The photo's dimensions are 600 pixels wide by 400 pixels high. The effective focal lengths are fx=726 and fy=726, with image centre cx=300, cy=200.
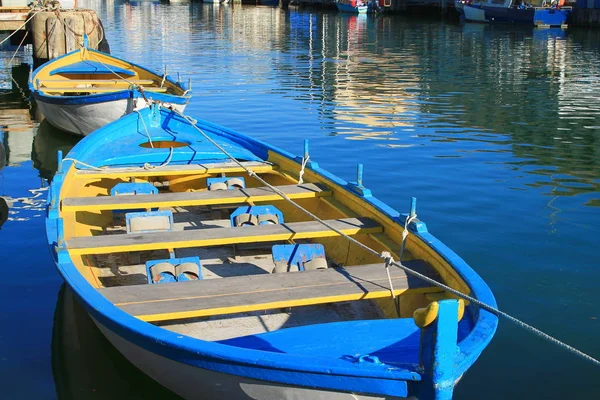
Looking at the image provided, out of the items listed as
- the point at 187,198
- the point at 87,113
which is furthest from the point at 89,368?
the point at 87,113

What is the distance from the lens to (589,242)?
893 cm

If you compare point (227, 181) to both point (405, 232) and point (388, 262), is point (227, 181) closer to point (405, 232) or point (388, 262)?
point (405, 232)

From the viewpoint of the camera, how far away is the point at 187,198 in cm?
752

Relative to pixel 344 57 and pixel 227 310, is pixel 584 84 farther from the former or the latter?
pixel 227 310

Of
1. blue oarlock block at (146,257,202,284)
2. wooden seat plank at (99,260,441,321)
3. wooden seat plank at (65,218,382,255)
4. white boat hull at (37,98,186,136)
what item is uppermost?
white boat hull at (37,98,186,136)

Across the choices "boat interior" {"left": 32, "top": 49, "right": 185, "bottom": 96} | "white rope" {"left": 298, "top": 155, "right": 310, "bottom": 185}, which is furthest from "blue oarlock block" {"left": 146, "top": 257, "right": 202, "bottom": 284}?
"boat interior" {"left": 32, "top": 49, "right": 185, "bottom": 96}

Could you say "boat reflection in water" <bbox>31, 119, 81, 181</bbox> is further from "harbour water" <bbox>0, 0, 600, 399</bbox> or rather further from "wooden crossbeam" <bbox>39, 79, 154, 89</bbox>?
"wooden crossbeam" <bbox>39, 79, 154, 89</bbox>

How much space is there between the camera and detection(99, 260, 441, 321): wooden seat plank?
16.5 ft

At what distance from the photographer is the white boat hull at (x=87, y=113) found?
13.3 metres

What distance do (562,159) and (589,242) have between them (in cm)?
465

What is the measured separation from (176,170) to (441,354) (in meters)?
5.70

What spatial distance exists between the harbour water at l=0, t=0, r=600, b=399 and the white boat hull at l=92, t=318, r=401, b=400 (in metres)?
0.94

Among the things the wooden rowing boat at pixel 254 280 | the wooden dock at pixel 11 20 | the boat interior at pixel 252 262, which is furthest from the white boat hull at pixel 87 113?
the wooden dock at pixel 11 20

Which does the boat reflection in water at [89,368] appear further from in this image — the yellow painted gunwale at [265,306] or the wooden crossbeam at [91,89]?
the wooden crossbeam at [91,89]
